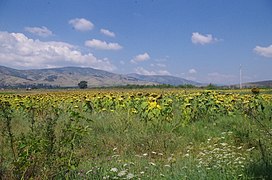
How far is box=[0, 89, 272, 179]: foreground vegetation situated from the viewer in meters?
3.59

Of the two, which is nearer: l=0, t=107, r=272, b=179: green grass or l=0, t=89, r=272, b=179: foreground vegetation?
l=0, t=89, r=272, b=179: foreground vegetation

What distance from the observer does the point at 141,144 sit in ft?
20.6

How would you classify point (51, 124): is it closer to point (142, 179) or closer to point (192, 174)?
point (142, 179)

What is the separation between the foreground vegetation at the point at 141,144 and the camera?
141 inches

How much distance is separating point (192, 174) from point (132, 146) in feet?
8.57

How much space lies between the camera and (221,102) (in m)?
10.6

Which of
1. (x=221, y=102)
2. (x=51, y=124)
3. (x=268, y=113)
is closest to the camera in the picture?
(x=51, y=124)

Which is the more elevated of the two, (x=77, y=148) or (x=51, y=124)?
(x=51, y=124)

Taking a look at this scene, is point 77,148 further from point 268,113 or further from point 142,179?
point 268,113

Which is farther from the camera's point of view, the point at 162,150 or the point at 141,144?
the point at 141,144

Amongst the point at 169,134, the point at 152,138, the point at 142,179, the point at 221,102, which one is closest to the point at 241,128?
the point at 169,134

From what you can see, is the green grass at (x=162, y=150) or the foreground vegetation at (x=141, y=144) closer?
the foreground vegetation at (x=141, y=144)

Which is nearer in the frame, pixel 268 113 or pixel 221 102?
pixel 268 113

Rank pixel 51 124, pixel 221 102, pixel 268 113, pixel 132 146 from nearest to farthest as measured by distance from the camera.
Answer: pixel 51 124 < pixel 132 146 < pixel 268 113 < pixel 221 102
